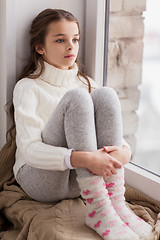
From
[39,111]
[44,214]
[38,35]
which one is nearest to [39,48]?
[38,35]

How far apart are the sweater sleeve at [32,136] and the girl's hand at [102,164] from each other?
0.33 feet

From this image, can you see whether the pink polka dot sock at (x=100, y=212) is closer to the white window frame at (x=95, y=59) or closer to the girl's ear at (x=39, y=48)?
the white window frame at (x=95, y=59)

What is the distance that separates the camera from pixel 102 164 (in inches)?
44.8

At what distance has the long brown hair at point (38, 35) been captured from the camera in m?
1.45

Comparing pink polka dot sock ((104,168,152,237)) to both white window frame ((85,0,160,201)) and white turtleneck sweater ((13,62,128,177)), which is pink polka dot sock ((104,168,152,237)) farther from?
white window frame ((85,0,160,201))

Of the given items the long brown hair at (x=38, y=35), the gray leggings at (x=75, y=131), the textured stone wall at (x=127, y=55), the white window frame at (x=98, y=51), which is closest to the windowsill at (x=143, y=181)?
the white window frame at (x=98, y=51)

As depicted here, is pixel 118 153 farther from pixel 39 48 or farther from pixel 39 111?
pixel 39 48

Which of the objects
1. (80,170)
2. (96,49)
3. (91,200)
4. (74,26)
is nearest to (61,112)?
(80,170)

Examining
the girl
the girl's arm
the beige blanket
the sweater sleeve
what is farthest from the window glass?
the sweater sleeve

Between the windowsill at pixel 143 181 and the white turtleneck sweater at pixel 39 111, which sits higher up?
the white turtleneck sweater at pixel 39 111

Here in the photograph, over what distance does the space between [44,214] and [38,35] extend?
76cm

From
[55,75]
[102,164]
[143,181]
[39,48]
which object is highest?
[39,48]

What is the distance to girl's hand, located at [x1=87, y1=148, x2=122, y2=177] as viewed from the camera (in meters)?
1.13

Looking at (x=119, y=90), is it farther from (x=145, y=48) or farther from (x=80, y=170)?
(x=80, y=170)
